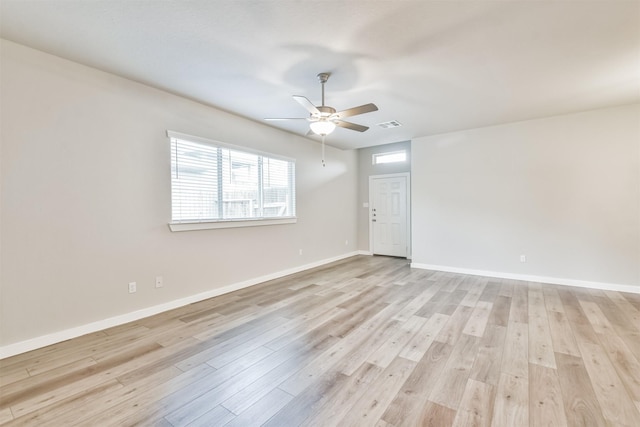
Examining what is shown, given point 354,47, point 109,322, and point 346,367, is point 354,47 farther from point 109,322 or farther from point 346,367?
point 109,322

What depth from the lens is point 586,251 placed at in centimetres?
429

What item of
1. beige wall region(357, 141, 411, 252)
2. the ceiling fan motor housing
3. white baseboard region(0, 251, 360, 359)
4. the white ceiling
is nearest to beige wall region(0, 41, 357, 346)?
white baseboard region(0, 251, 360, 359)

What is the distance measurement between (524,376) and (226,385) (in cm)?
217

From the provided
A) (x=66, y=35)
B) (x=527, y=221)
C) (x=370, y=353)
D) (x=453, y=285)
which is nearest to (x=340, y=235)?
(x=453, y=285)

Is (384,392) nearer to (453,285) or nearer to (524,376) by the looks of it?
(524,376)

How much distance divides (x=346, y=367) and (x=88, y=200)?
2939mm

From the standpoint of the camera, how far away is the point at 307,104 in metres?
2.68

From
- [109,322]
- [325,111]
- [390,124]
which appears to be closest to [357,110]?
[325,111]

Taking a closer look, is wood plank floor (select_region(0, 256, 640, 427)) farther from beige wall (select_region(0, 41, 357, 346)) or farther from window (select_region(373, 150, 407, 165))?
window (select_region(373, 150, 407, 165))

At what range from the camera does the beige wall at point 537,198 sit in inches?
161

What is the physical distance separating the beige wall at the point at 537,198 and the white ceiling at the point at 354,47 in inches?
29.2

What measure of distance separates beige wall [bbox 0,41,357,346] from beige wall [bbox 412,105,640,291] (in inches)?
155

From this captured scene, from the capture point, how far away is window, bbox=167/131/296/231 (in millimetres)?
3578

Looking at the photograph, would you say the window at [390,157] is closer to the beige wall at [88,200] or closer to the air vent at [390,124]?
the air vent at [390,124]
